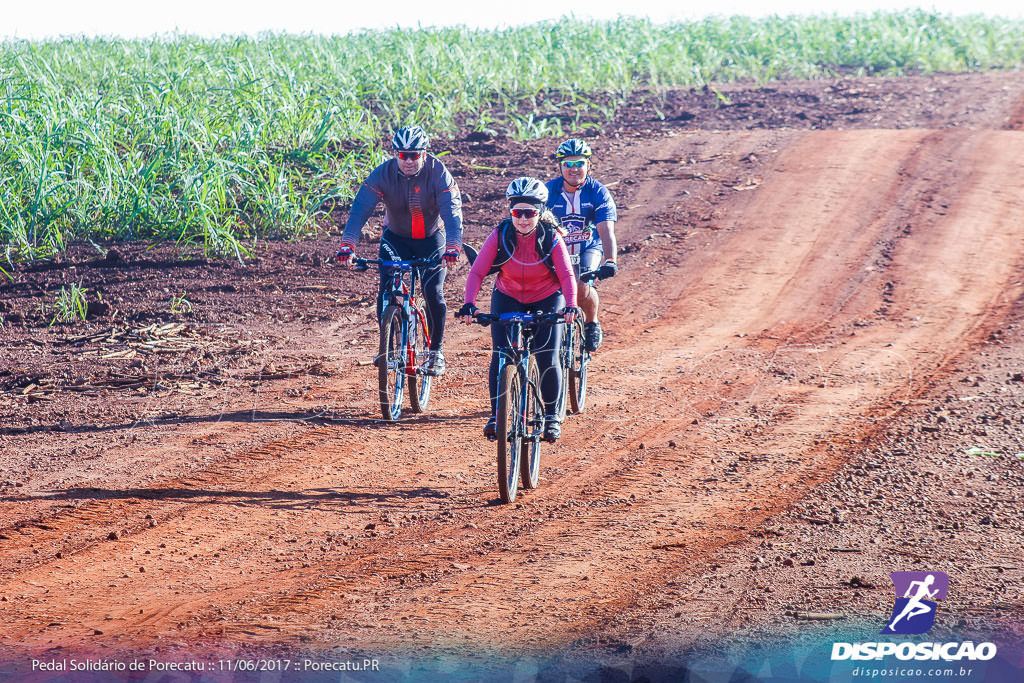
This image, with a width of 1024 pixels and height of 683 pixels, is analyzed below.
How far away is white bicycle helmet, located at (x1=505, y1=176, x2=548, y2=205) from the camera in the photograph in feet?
22.4

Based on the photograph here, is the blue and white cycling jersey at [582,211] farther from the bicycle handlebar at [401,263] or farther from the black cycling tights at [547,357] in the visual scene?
the black cycling tights at [547,357]

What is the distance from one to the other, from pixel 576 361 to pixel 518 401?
2089 millimetres

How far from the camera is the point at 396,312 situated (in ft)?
27.9

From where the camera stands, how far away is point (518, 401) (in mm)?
6676

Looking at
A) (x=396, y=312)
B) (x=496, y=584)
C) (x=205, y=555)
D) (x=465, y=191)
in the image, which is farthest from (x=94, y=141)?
(x=496, y=584)

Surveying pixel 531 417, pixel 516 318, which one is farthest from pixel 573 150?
pixel 531 417

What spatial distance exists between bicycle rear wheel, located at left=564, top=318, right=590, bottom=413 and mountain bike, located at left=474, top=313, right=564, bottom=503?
1.47m

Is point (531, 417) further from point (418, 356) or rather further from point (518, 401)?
point (418, 356)

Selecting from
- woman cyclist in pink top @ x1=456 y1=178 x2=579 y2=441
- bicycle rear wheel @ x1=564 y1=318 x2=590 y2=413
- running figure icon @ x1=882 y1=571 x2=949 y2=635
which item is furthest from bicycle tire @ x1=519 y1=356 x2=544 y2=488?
running figure icon @ x1=882 y1=571 x2=949 y2=635

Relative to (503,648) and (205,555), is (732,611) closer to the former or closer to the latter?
(503,648)

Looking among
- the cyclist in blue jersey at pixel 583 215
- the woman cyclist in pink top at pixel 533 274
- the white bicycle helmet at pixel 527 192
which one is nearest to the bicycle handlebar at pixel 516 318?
the woman cyclist in pink top at pixel 533 274

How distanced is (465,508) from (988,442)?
415cm

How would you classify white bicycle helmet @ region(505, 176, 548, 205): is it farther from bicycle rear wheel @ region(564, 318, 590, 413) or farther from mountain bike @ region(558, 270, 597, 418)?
bicycle rear wheel @ region(564, 318, 590, 413)

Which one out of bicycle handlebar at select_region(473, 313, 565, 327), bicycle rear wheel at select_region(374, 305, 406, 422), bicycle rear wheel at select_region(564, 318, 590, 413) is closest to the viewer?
bicycle handlebar at select_region(473, 313, 565, 327)
